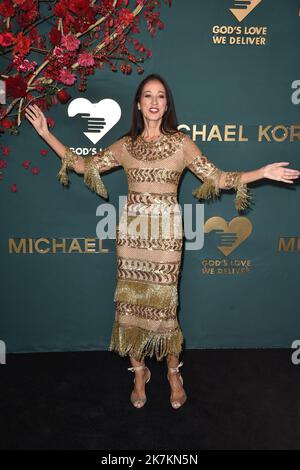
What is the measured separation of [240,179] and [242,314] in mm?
1417

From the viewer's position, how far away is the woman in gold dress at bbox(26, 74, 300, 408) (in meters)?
2.53

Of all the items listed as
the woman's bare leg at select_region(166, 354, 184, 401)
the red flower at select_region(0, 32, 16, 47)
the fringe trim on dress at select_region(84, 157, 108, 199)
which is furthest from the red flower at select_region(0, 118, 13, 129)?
the woman's bare leg at select_region(166, 354, 184, 401)

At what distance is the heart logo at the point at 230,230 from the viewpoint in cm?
331

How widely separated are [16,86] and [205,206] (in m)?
1.59

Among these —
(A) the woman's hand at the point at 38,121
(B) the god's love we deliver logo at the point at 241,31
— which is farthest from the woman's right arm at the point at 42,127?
(B) the god's love we deliver logo at the point at 241,31

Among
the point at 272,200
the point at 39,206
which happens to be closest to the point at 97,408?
the point at 39,206

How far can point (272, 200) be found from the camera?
10.8 feet

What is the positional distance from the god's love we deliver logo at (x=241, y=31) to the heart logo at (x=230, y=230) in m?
1.28

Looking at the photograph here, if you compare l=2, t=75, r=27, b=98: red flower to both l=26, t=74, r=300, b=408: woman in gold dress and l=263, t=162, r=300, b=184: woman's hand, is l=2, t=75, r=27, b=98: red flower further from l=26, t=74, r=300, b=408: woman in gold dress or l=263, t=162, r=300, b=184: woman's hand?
l=263, t=162, r=300, b=184: woman's hand

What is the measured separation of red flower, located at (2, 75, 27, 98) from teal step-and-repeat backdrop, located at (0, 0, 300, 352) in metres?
0.28

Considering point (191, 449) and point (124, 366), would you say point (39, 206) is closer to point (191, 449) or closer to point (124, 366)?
point (124, 366)

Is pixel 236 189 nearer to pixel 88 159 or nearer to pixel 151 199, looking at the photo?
pixel 151 199
